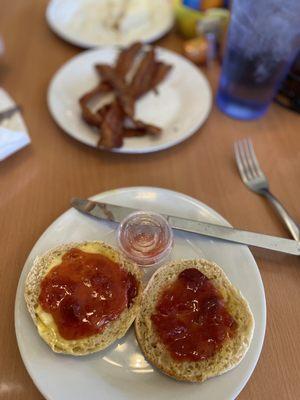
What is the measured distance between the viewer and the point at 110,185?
4.27ft

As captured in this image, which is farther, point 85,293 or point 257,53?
point 257,53

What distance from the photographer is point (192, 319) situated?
0.89 meters

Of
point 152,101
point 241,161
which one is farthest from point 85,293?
point 152,101

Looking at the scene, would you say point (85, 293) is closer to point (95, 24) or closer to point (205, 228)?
point (205, 228)

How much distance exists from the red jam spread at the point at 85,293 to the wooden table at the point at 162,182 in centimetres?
16

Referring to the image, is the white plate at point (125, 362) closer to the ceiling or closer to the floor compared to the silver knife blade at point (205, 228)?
closer to the floor

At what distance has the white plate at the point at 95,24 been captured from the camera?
1.77 metres

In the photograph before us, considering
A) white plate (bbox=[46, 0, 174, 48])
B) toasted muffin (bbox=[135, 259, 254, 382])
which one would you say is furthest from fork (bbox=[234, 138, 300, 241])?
white plate (bbox=[46, 0, 174, 48])

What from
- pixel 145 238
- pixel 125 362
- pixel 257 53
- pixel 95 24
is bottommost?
pixel 125 362

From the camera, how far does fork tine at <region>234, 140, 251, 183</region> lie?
1.32 meters

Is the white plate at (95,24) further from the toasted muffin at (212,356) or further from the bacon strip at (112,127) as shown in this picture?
the toasted muffin at (212,356)

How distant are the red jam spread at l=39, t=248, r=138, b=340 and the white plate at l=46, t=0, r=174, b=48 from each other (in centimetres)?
120

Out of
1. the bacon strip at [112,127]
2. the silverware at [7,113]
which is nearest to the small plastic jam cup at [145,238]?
the bacon strip at [112,127]

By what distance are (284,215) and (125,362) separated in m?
0.68
